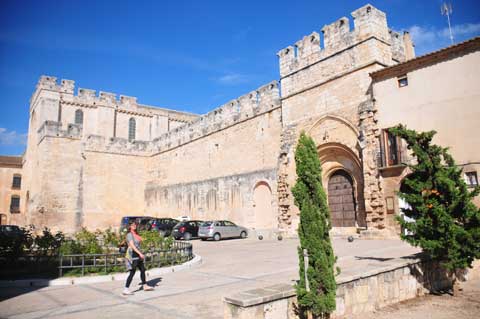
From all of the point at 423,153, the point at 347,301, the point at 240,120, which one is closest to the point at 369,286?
the point at 347,301

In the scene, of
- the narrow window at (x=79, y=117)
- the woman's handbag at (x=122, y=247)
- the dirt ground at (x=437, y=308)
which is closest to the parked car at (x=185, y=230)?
the woman's handbag at (x=122, y=247)

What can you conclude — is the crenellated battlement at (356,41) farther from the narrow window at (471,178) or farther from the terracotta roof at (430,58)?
the narrow window at (471,178)

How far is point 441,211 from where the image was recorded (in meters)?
6.64

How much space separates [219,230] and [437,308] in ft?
48.0

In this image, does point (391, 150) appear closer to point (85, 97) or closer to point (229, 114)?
point (229, 114)

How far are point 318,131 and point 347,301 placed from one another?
41.3 ft

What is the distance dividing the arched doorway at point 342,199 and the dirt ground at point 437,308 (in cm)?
872

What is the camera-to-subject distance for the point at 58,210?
28484 mm

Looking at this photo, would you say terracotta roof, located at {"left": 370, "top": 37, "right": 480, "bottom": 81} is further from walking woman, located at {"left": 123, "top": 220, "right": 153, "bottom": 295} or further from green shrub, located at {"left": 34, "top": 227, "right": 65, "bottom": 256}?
green shrub, located at {"left": 34, "top": 227, "right": 65, "bottom": 256}

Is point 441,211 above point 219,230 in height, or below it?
above

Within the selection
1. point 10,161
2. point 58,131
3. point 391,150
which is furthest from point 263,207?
point 10,161

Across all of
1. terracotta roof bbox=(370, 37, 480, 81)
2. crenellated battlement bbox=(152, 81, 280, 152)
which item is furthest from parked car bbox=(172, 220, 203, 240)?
terracotta roof bbox=(370, 37, 480, 81)

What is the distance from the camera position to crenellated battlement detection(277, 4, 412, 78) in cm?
1518

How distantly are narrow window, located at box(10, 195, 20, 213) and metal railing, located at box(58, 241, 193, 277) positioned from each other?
3823 cm
